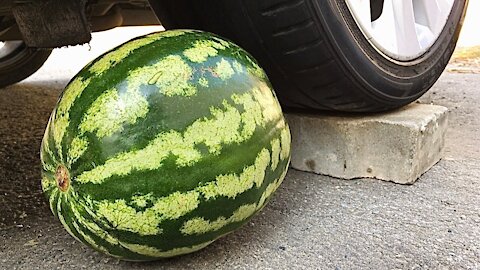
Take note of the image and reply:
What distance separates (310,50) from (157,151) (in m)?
0.59

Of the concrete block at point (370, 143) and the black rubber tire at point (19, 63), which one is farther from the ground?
the black rubber tire at point (19, 63)

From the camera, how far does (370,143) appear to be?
1.62 metres

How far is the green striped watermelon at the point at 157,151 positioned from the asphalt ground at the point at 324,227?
5.0 inches

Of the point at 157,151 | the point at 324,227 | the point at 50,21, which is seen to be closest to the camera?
the point at 157,151

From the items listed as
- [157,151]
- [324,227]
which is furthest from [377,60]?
[157,151]

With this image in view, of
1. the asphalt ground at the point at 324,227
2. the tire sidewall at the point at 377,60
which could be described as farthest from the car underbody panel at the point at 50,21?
the tire sidewall at the point at 377,60

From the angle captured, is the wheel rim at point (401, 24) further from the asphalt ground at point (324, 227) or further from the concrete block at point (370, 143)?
the asphalt ground at point (324, 227)

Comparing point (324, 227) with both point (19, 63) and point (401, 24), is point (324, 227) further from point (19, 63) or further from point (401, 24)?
point (19, 63)

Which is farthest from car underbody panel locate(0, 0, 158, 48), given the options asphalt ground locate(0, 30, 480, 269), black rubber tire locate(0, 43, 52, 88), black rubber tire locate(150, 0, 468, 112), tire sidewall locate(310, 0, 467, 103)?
black rubber tire locate(0, 43, 52, 88)

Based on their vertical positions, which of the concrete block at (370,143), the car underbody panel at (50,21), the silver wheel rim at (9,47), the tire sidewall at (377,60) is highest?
the car underbody panel at (50,21)

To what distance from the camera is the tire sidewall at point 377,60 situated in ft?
4.71

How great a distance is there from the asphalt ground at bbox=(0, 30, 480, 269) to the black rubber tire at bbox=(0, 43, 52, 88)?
127 centimetres

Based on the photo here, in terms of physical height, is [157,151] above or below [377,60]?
above

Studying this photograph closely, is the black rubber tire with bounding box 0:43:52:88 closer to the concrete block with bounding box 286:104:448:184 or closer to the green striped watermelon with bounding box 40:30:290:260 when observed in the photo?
the concrete block with bounding box 286:104:448:184
